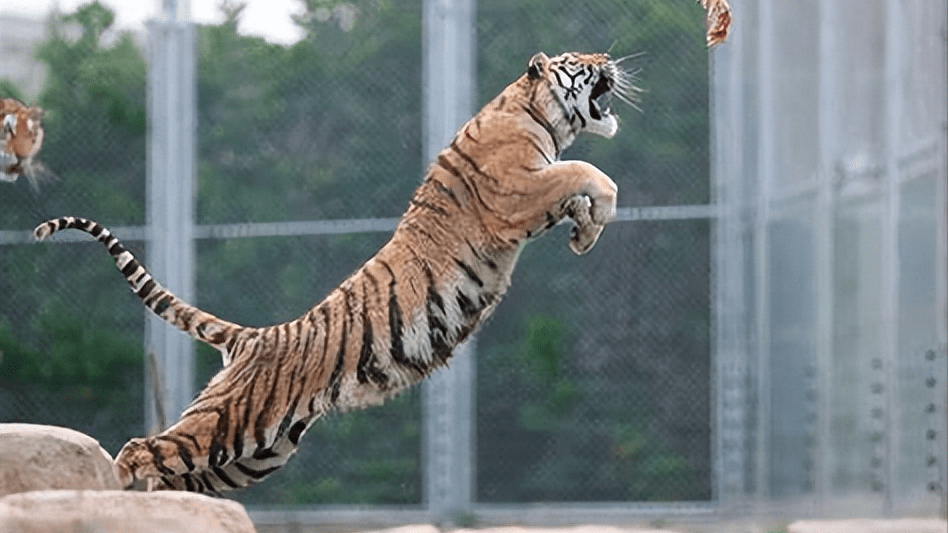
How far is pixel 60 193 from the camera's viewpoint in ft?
26.2

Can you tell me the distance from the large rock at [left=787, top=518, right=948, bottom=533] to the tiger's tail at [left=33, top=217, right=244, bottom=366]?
2.45m

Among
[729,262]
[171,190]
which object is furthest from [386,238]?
[729,262]

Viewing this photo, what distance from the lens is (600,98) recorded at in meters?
3.91

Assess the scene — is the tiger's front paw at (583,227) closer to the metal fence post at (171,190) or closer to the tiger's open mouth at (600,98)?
the tiger's open mouth at (600,98)

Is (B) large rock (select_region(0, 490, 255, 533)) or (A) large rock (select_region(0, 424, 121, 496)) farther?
(A) large rock (select_region(0, 424, 121, 496))

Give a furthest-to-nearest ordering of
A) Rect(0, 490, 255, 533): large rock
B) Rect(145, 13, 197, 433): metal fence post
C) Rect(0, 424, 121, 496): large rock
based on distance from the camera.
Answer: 1. Rect(145, 13, 197, 433): metal fence post
2. Rect(0, 424, 121, 496): large rock
3. Rect(0, 490, 255, 533): large rock

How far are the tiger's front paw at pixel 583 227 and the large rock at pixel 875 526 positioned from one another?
2270mm

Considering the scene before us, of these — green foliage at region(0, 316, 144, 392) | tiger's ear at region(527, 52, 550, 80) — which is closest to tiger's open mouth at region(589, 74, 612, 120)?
tiger's ear at region(527, 52, 550, 80)

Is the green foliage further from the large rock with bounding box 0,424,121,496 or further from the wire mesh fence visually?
the large rock with bounding box 0,424,121,496

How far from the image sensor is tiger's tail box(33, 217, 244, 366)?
13.2 feet

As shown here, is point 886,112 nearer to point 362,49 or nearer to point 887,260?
point 887,260

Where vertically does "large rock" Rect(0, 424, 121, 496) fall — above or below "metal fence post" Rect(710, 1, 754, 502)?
below

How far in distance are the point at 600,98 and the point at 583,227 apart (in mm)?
354

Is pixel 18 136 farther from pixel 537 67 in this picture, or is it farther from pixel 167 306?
pixel 537 67
